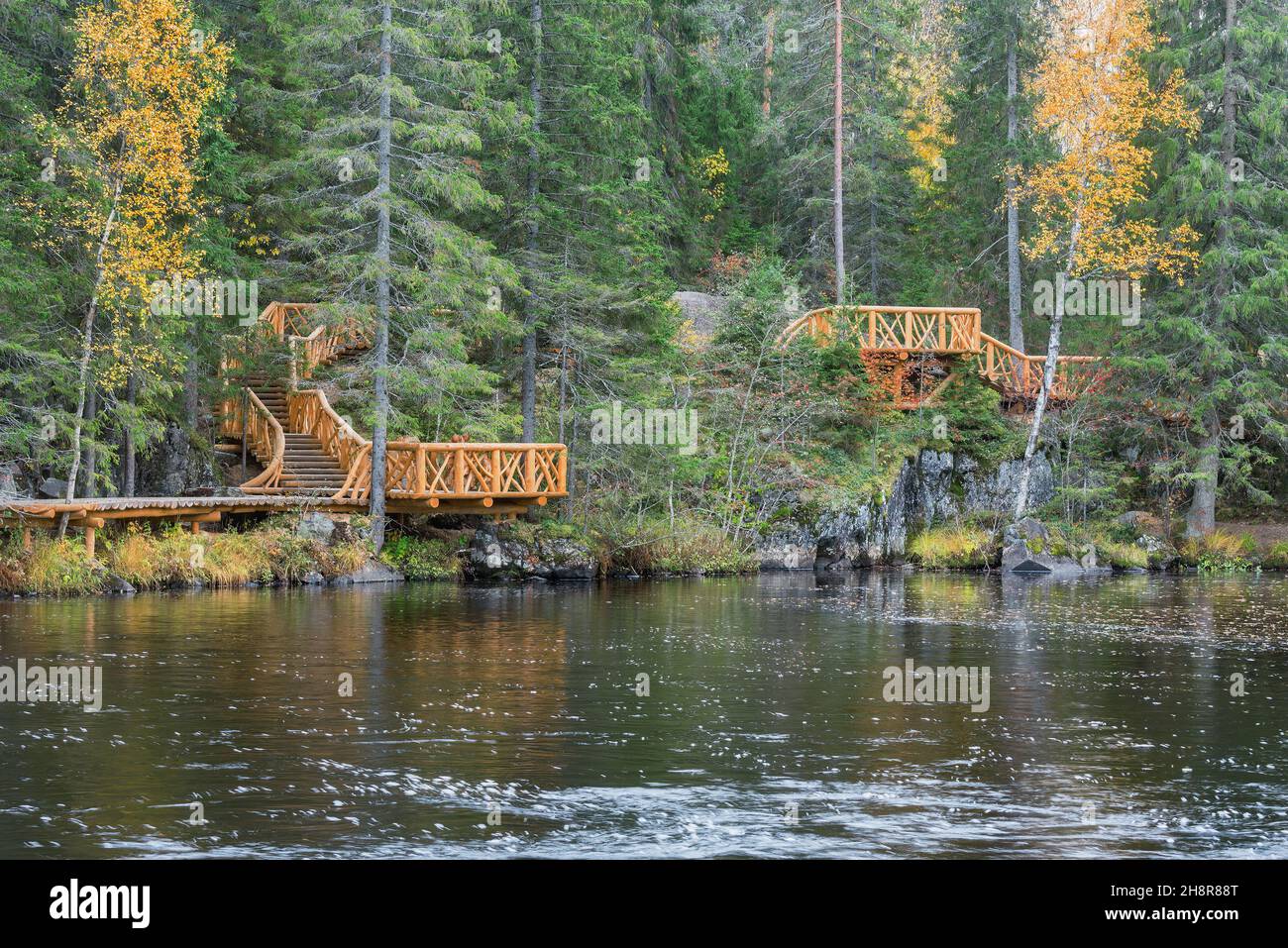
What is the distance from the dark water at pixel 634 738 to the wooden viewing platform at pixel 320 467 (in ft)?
15.5

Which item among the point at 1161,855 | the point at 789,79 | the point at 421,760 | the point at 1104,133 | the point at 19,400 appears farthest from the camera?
the point at 789,79

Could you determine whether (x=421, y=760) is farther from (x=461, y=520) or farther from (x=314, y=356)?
Result: (x=314, y=356)

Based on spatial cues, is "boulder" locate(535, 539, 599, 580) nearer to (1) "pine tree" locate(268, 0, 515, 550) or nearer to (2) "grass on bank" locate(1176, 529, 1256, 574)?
(1) "pine tree" locate(268, 0, 515, 550)

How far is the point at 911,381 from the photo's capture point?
33.6 m

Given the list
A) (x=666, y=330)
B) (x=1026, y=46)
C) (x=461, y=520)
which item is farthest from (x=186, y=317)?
(x=1026, y=46)

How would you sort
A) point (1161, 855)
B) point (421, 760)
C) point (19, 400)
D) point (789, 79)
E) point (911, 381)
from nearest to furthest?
point (1161, 855)
point (421, 760)
point (19, 400)
point (911, 381)
point (789, 79)

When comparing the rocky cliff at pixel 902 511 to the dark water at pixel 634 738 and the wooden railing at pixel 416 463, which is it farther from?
the dark water at pixel 634 738

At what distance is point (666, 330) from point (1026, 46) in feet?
50.0

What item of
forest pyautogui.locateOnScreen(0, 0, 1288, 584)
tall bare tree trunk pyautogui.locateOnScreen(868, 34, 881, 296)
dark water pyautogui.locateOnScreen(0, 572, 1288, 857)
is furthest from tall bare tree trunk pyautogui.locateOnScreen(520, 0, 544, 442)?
tall bare tree trunk pyautogui.locateOnScreen(868, 34, 881, 296)

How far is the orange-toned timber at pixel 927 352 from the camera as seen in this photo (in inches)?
1267

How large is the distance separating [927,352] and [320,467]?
14831 mm

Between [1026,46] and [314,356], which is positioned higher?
[1026,46]

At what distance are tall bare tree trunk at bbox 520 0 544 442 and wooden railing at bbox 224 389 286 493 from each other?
16.5ft

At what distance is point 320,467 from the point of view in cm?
2738
